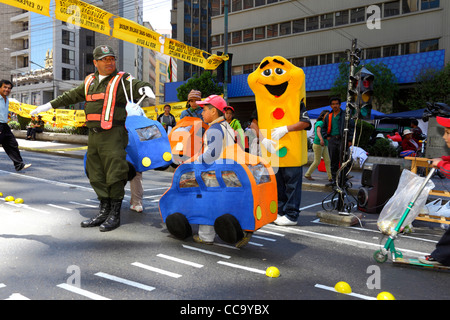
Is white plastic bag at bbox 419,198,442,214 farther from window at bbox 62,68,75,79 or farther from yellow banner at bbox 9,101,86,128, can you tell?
window at bbox 62,68,75,79

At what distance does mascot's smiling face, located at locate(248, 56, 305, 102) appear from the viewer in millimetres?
5555

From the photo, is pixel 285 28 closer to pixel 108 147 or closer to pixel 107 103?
pixel 107 103

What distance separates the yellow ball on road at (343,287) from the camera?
327 centimetres

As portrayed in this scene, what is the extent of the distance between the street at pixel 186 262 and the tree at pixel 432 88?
73.8 feet

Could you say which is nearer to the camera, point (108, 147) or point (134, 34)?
point (108, 147)

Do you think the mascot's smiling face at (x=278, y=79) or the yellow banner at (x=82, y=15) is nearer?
the mascot's smiling face at (x=278, y=79)

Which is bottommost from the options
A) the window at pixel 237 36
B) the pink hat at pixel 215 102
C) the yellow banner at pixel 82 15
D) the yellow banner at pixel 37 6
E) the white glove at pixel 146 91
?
the pink hat at pixel 215 102

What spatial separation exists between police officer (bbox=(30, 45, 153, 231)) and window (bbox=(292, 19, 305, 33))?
114ft

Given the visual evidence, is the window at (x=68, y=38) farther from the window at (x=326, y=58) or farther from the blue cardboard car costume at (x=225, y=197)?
the blue cardboard car costume at (x=225, y=197)

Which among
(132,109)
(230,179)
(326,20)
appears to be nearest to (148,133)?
(132,109)

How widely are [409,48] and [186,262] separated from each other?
105 ft

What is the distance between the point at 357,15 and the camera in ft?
110

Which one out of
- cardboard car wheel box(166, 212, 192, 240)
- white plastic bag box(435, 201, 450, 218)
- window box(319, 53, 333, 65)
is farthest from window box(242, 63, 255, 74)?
cardboard car wheel box(166, 212, 192, 240)

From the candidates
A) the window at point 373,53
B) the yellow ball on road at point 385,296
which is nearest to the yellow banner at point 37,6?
the yellow ball on road at point 385,296
